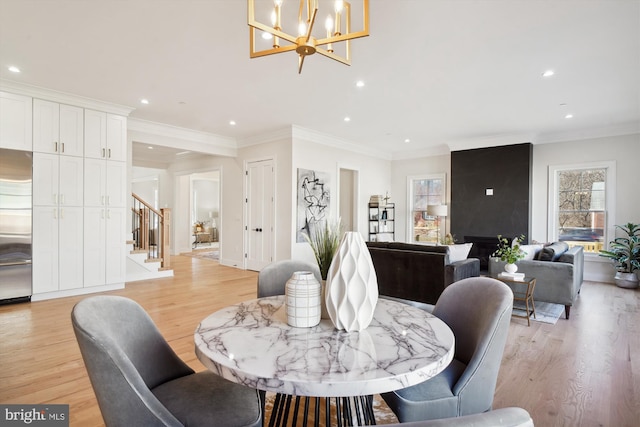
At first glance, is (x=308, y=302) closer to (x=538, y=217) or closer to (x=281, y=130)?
(x=281, y=130)

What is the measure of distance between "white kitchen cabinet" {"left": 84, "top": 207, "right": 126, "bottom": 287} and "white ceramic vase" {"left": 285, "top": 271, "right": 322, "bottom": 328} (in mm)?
4514

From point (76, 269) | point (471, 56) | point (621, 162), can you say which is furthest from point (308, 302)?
point (621, 162)

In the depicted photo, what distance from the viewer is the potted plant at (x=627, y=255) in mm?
5188

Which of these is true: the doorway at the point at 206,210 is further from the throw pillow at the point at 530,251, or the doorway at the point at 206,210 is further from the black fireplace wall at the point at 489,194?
the throw pillow at the point at 530,251

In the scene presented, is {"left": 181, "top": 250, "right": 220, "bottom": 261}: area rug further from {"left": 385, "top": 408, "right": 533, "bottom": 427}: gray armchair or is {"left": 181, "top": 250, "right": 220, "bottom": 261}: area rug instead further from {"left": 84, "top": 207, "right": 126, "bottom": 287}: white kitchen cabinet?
{"left": 385, "top": 408, "right": 533, "bottom": 427}: gray armchair

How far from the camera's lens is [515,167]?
6.22 m

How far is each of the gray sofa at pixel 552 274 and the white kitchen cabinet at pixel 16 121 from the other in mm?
6057

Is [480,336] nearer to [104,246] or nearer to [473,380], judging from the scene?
[473,380]

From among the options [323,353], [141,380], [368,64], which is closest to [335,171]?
[368,64]

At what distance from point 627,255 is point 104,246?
8008mm

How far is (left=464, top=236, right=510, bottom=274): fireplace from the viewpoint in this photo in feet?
21.0

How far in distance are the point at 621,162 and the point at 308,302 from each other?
686cm

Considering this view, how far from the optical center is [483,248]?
6.53 metres

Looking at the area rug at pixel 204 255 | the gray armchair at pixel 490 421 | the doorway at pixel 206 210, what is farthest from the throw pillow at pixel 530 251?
the doorway at pixel 206 210
